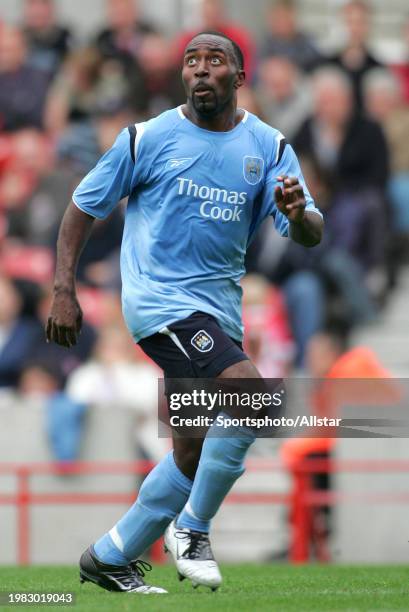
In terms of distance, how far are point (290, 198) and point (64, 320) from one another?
3.55ft

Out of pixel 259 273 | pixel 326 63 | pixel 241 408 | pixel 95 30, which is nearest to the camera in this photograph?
pixel 241 408

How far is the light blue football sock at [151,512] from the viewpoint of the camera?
291 inches

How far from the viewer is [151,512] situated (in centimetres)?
741

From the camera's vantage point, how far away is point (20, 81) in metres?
16.5

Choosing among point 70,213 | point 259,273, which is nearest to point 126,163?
point 70,213

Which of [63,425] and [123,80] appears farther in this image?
[123,80]

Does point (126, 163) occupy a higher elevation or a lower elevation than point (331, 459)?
higher

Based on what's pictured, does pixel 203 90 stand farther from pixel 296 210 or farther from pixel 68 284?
pixel 68 284

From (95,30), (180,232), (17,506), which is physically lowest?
(17,506)

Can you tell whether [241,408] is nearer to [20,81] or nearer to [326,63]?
[326,63]

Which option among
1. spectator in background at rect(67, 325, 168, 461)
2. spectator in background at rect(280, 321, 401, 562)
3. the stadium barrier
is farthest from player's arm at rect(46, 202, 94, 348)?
spectator in background at rect(67, 325, 168, 461)

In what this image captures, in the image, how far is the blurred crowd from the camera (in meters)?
13.8

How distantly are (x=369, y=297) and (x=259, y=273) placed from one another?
97 cm

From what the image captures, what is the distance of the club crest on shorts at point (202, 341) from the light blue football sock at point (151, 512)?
22.9 inches
